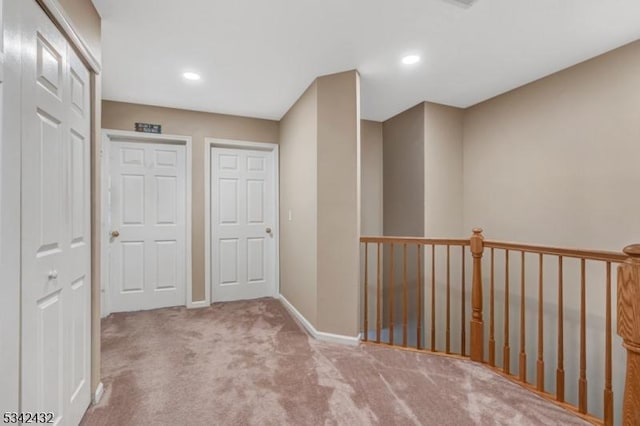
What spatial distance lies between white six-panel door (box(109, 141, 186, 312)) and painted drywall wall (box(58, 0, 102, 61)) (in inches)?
69.0

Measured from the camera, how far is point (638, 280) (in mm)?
1268

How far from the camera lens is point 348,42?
2.12 meters

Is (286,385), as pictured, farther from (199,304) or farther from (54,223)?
(199,304)

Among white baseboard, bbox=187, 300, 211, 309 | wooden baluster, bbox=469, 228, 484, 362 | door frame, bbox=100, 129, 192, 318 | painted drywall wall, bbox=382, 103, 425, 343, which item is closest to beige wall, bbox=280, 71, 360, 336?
painted drywall wall, bbox=382, 103, 425, 343

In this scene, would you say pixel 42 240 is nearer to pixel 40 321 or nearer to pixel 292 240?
pixel 40 321

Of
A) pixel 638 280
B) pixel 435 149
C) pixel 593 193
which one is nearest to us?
pixel 638 280

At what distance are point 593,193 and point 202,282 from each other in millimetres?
3995

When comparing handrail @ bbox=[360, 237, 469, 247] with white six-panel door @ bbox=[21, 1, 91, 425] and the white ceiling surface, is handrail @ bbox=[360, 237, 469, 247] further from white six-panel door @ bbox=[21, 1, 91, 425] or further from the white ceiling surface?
white six-panel door @ bbox=[21, 1, 91, 425]

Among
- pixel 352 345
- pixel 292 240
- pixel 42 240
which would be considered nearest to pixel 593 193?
pixel 352 345

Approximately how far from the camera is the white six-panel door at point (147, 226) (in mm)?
3271

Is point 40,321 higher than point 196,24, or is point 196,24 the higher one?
point 196,24

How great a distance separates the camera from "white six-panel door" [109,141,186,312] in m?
3.27

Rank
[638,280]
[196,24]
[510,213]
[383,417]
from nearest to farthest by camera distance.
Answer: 1. [638,280]
2. [383,417]
3. [196,24]
4. [510,213]

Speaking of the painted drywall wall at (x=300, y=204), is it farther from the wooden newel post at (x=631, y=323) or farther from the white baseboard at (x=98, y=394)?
the wooden newel post at (x=631, y=323)
